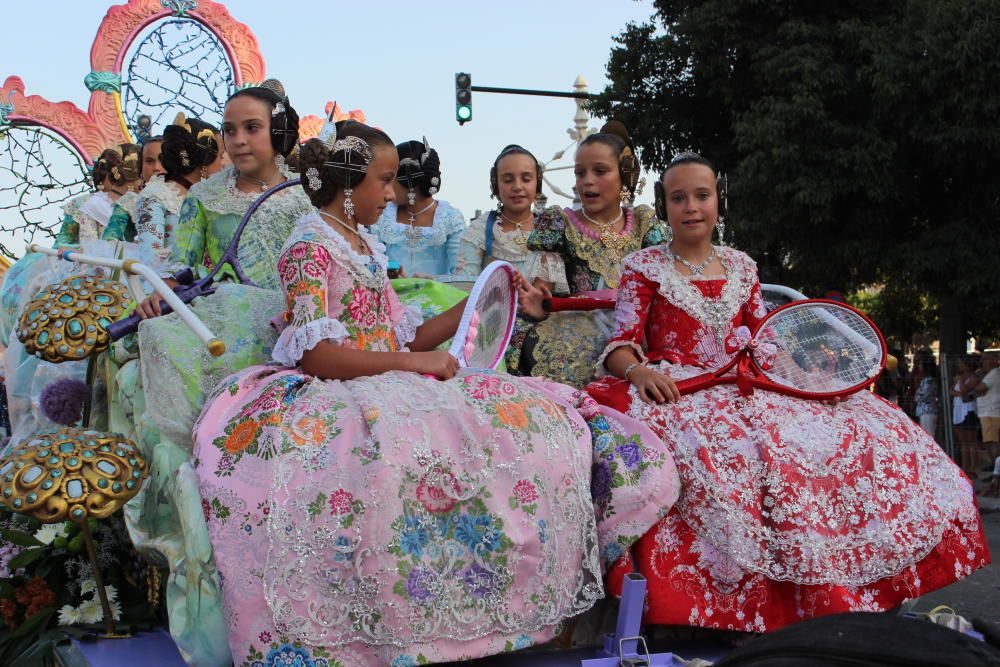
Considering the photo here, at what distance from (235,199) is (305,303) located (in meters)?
1.31

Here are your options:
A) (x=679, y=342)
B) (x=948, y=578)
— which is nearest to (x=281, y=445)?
(x=679, y=342)

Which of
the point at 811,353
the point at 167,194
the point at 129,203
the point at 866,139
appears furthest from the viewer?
the point at 866,139

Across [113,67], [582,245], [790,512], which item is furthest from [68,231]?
[790,512]

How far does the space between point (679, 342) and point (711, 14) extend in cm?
1347

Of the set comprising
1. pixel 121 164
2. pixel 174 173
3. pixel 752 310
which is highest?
pixel 121 164

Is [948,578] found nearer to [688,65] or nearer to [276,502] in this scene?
[276,502]

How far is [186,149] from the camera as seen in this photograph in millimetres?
5441

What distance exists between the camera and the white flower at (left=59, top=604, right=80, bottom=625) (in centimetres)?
346

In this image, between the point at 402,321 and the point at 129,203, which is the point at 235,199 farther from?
the point at 129,203

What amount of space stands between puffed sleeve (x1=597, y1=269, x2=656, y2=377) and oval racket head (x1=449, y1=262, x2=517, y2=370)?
423mm

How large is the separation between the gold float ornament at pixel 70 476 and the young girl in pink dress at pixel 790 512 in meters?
1.52

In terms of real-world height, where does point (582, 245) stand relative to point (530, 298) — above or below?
above

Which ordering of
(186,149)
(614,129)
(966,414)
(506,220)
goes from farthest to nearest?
1. (966,414)
2. (506,220)
3. (186,149)
4. (614,129)

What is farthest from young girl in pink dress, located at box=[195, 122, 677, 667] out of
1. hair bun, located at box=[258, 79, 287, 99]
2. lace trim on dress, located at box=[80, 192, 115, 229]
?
lace trim on dress, located at box=[80, 192, 115, 229]
